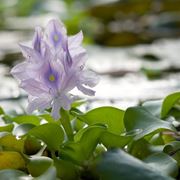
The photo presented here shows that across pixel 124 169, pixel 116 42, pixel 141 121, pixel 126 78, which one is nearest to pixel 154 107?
pixel 141 121

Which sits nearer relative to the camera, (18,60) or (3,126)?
(3,126)

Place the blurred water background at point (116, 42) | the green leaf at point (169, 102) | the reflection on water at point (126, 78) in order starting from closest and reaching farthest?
the green leaf at point (169, 102)
the reflection on water at point (126, 78)
the blurred water background at point (116, 42)

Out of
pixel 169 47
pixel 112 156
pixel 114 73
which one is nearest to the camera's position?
pixel 112 156

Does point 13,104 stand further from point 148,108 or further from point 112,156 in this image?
point 112,156

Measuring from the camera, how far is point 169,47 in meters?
2.95

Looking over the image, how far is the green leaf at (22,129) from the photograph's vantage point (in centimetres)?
102

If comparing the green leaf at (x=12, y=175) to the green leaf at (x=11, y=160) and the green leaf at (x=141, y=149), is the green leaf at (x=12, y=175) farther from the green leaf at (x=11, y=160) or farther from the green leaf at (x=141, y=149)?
the green leaf at (x=141, y=149)

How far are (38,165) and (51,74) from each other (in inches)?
5.2

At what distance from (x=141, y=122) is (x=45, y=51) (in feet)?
0.70

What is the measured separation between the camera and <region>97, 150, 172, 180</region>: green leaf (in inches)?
31.8

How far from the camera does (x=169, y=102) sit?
1138 millimetres

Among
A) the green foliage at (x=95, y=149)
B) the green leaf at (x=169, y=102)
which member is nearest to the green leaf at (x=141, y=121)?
the green foliage at (x=95, y=149)

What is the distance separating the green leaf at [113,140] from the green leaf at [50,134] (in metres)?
0.07

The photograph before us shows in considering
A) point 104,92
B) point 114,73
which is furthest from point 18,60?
Answer: point 104,92
